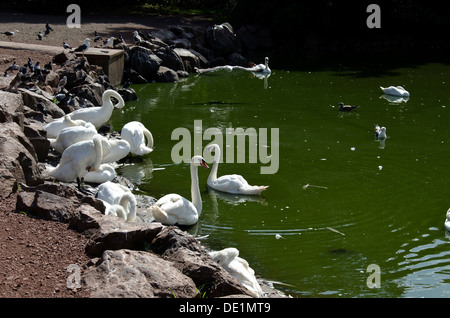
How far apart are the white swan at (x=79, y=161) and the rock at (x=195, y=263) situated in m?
2.77

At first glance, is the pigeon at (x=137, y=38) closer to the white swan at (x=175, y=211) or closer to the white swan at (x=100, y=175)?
the white swan at (x=100, y=175)

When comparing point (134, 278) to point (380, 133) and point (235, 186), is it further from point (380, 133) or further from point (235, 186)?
point (380, 133)

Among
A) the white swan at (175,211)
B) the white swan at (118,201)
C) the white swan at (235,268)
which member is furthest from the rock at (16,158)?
the white swan at (235,268)

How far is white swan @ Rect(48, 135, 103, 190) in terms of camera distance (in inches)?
333

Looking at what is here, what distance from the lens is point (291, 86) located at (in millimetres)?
17703

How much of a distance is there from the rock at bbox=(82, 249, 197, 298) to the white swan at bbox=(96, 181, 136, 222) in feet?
5.02

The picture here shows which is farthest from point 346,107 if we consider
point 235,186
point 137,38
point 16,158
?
point 16,158

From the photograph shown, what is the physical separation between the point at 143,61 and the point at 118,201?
10.7 m

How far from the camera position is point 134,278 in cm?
501

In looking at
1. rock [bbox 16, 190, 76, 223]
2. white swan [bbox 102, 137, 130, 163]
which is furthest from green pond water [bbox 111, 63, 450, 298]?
rock [bbox 16, 190, 76, 223]

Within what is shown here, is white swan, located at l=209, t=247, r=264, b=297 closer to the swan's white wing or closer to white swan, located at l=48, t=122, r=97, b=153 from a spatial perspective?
the swan's white wing

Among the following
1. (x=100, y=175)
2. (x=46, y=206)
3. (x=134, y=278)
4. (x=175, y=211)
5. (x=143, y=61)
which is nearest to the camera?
(x=134, y=278)
